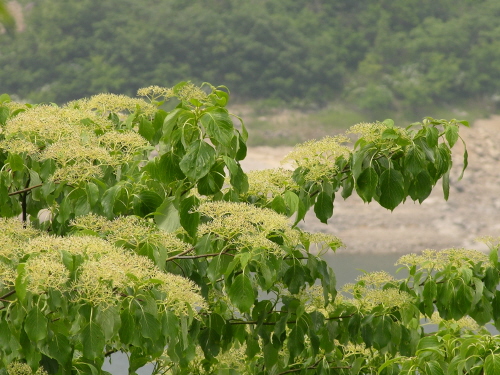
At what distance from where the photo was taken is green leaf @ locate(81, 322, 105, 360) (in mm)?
1939

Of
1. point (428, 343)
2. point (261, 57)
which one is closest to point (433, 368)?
point (428, 343)

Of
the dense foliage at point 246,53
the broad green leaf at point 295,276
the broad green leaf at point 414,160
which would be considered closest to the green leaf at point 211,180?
the broad green leaf at point 295,276

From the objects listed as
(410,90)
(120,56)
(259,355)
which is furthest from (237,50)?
(259,355)

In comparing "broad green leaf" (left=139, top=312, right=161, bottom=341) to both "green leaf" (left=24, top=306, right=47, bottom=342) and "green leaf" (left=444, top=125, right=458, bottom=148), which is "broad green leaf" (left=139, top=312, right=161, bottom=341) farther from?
"green leaf" (left=444, top=125, right=458, bottom=148)

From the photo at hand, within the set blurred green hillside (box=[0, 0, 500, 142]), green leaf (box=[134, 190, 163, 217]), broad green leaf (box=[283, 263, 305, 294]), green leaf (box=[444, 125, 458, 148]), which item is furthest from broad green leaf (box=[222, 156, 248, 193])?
blurred green hillside (box=[0, 0, 500, 142])

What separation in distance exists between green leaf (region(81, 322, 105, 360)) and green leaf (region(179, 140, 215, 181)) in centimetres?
55

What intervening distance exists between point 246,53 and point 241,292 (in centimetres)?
3133

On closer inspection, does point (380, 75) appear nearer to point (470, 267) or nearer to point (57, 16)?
point (57, 16)

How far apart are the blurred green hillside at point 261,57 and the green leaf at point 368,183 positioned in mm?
27460

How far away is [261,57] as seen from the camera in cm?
3341

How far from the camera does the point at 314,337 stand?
9.16ft

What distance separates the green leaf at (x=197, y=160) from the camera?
2.28 m

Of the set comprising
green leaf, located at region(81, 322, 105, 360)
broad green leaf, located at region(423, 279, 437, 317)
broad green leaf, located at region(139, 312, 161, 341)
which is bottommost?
broad green leaf, located at region(423, 279, 437, 317)

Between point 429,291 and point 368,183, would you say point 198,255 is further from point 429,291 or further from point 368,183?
point 429,291
